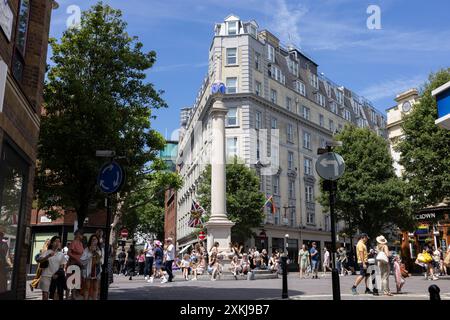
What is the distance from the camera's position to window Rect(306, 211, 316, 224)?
2119 inches

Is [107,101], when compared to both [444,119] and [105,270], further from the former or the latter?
[444,119]

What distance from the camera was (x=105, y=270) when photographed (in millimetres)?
10336

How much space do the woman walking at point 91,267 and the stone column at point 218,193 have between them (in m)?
13.5

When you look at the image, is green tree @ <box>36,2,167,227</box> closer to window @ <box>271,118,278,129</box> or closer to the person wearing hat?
the person wearing hat

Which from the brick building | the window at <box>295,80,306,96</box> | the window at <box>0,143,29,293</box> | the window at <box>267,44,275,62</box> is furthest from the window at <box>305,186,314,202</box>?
the window at <box>0,143,29,293</box>

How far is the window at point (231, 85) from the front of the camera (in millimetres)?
48281

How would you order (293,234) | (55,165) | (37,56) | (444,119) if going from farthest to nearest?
A: (293,234), (55,165), (37,56), (444,119)

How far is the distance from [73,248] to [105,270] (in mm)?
1110

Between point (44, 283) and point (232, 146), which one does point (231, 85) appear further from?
point (44, 283)

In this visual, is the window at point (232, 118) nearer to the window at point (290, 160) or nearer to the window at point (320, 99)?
the window at point (290, 160)

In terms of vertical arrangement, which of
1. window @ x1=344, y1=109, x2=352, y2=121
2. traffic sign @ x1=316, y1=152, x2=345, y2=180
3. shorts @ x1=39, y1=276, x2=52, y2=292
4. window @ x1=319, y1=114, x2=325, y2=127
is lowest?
shorts @ x1=39, y1=276, x2=52, y2=292

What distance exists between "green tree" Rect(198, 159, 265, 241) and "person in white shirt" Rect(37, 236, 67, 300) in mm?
27752
